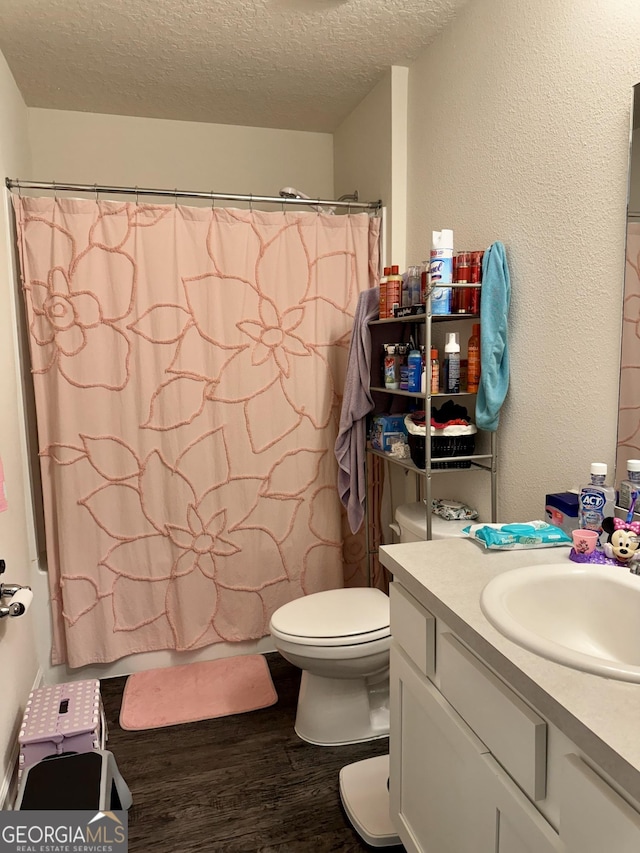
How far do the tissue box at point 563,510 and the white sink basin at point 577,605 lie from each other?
0.72 feet

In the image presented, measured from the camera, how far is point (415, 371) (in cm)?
209

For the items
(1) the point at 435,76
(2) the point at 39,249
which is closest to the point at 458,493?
(1) the point at 435,76

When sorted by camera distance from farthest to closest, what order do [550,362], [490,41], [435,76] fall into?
1. [435,76]
2. [490,41]
3. [550,362]

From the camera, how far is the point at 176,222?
2434 mm

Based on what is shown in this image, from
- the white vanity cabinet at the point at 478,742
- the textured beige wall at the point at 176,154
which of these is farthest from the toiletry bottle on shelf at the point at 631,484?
the textured beige wall at the point at 176,154

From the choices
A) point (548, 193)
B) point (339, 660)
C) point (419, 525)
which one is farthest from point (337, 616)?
point (548, 193)

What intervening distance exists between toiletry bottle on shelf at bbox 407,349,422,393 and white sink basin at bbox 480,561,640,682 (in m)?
0.88

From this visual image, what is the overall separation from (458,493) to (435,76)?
1.54 meters

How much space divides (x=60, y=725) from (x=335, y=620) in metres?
0.87

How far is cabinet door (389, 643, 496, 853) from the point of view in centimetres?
109

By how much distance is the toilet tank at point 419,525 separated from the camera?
80.1 inches

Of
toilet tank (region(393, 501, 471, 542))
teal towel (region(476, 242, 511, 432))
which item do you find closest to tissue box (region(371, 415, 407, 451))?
toilet tank (region(393, 501, 471, 542))

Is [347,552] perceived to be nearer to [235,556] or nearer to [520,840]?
[235,556]
